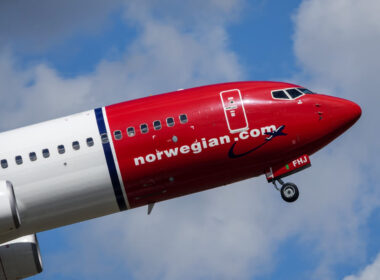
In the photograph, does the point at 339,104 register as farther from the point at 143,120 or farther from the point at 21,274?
the point at 21,274

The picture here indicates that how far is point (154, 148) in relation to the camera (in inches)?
1752

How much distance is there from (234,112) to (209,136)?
177 cm

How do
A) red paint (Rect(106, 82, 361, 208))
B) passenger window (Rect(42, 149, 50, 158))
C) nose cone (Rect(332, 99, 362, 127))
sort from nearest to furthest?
red paint (Rect(106, 82, 361, 208)) → passenger window (Rect(42, 149, 50, 158)) → nose cone (Rect(332, 99, 362, 127))

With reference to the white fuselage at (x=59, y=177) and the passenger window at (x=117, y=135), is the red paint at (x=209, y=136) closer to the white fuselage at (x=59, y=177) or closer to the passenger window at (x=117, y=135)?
the passenger window at (x=117, y=135)

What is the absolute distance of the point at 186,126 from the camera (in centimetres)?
4475

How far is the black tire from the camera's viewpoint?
153ft

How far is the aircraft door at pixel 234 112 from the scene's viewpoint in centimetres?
4497

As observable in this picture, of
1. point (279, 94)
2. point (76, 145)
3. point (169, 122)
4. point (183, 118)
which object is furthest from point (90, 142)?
point (279, 94)

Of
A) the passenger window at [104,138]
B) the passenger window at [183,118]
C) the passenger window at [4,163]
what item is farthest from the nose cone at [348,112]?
the passenger window at [4,163]

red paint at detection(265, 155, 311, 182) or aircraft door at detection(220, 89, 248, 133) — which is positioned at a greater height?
aircraft door at detection(220, 89, 248, 133)

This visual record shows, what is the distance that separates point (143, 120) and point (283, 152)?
7119mm

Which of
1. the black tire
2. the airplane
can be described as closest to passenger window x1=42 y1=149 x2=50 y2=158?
the airplane

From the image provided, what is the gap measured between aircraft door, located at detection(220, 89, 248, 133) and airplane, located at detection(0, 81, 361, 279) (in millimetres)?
49

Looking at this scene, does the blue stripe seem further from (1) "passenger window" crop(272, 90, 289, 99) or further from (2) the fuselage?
(1) "passenger window" crop(272, 90, 289, 99)
